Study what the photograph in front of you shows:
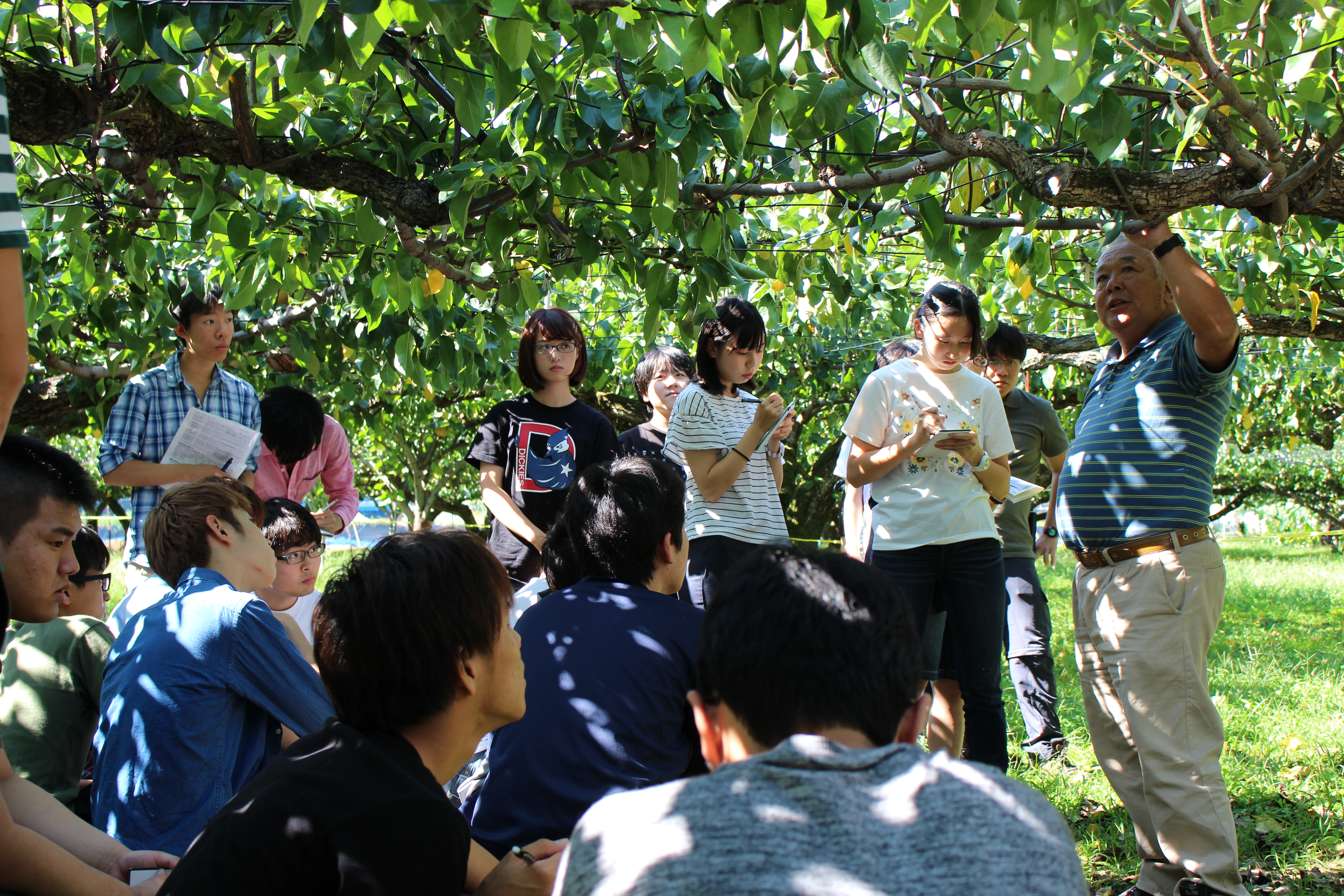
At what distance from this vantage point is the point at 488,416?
429 centimetres

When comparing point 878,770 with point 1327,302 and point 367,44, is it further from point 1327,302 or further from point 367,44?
point 1327,302

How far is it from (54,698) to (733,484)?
2.21 meters

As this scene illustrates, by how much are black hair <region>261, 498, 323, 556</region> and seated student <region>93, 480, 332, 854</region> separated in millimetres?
1050

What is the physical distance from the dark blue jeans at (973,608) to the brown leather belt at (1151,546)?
46 cm

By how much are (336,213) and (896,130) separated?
2363 millimetres

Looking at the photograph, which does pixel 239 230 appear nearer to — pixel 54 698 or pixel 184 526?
pixel 184 526

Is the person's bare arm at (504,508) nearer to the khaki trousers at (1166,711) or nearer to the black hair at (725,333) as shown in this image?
the black hair at (725,333)

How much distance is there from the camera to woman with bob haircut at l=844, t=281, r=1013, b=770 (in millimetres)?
3316

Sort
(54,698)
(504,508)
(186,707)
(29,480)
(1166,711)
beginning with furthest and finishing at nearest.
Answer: (504,508)
(1166,711)
(54,698)
(29,480)
(186,707)

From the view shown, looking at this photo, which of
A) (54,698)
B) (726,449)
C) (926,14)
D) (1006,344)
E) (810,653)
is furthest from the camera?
(1006,344)

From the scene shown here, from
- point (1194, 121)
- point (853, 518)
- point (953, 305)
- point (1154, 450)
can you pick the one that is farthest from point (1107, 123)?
point (853, 518)

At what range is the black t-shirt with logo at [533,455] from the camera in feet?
13.4

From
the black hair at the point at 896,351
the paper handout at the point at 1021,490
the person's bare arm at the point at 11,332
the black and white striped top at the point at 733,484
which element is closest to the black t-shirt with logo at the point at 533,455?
the black and white striped top at the point at 733,484

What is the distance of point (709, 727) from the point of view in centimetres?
119
